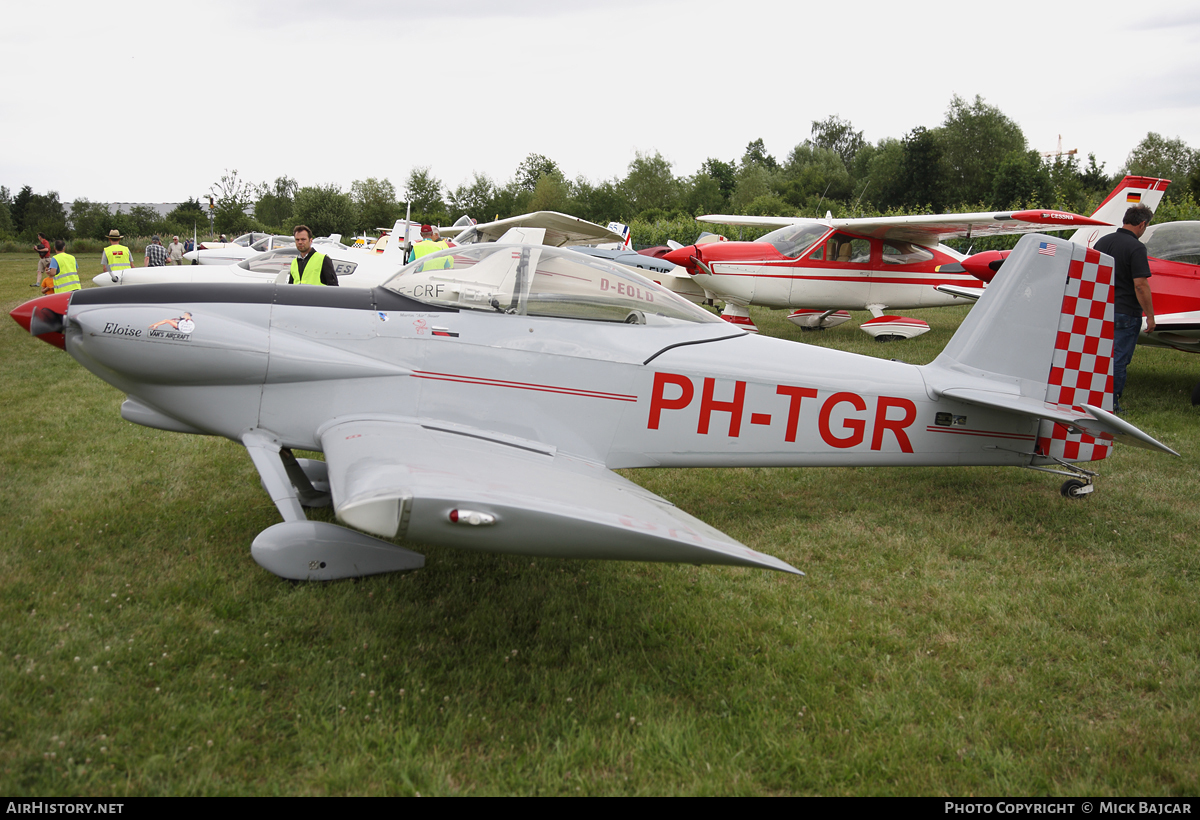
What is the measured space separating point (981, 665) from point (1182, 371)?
30.5 feet

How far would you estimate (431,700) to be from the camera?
296cm

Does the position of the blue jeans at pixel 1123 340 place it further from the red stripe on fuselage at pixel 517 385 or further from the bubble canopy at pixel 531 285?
the red stripe on fuselage at pixel 517 385

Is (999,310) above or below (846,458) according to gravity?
above

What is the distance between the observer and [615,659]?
330 cm

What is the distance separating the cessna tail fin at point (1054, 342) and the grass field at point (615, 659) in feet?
2.75

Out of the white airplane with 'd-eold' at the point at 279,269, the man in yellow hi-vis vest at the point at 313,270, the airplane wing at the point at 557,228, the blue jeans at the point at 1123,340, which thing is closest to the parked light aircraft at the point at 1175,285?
the blue jeans at the point at 1123,340

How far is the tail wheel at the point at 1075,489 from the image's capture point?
537cm

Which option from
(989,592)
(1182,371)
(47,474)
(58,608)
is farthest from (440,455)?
(1182,371)

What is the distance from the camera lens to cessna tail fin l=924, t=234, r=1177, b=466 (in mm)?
4988

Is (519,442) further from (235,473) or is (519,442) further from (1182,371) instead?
(1182,371)

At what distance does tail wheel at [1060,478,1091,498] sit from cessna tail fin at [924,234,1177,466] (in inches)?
15.7

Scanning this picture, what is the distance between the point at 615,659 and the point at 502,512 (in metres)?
1.13

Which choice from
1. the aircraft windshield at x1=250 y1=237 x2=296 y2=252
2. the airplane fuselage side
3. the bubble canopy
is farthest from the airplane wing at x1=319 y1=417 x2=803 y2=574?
the aircraft windshield at x1=250 y1=237 x2=296 y2=252

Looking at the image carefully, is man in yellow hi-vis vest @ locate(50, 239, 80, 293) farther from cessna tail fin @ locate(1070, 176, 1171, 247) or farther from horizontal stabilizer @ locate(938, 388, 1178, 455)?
cessna tail fin @ locate(1070, 176, 1171, 247)
